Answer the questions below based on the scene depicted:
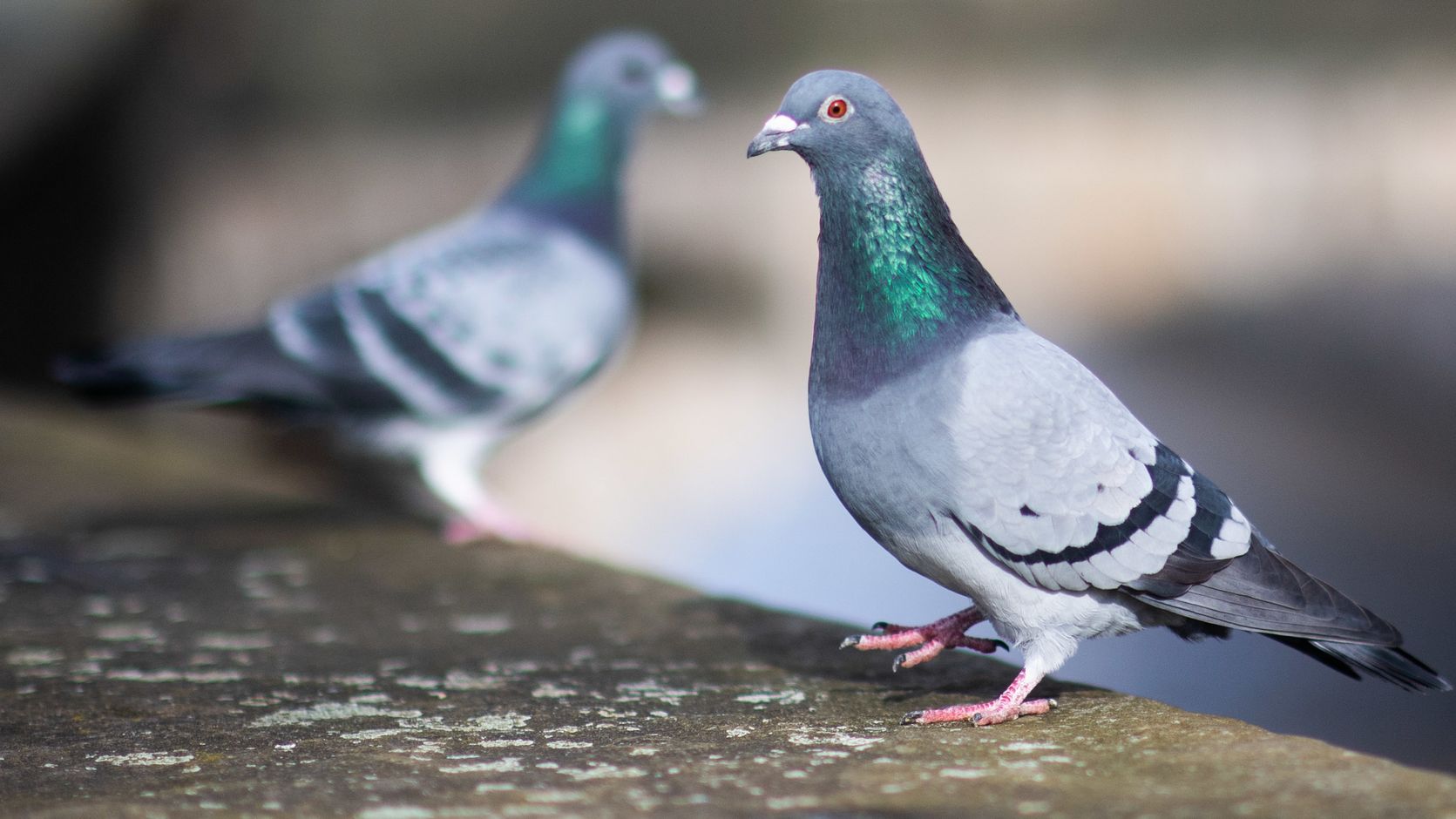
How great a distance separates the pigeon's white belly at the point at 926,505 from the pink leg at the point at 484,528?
7.68 feet

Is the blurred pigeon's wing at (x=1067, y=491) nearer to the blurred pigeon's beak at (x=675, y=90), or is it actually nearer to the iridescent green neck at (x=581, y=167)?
the iridescent green neck at (x=581, y=167)

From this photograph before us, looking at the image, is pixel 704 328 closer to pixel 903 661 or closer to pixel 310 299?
pixel 310 299

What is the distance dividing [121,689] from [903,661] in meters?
1.59

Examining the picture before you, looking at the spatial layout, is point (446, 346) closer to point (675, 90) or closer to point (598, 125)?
point (598, 125)

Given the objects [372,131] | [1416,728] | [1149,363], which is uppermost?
[372,131]

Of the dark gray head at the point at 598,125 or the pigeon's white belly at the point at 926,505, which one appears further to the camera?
the dark gray head at the point at 598,125

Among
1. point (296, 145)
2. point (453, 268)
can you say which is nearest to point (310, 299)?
point (453, 268)

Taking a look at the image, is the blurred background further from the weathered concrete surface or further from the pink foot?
the weathered concrete surface

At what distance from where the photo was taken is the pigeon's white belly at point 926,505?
100.0 inches

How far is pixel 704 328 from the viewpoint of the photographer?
9.88m

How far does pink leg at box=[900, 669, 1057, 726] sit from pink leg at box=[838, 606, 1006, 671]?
0.79 ft

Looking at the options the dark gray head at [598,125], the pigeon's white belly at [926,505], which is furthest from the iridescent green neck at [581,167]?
the pigeon's white belly at [926,505]

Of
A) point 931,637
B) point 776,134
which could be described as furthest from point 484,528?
point 776,134

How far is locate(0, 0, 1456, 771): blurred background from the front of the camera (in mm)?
8969
